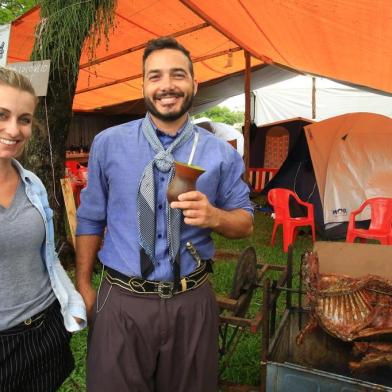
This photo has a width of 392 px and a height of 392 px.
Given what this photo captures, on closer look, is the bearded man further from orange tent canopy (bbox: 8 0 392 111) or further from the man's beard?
orange tent canopy (bbox: 8 0 392 111)

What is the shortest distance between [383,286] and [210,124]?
1330 centimetres

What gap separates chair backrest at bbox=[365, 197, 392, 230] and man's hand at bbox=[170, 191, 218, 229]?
477cm

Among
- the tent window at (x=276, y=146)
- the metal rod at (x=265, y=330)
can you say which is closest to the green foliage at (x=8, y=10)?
the metal rod at (x=265, y=330)

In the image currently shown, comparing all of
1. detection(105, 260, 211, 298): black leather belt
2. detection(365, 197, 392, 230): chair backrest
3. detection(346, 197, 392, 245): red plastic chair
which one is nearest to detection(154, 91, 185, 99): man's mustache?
detection(105, 260, 211, 298): black leather belt

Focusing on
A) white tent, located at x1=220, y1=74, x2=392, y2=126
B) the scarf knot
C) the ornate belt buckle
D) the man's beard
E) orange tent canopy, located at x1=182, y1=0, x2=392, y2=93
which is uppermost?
white tent, located at x1=220, y1=74, x2=392, y2=126

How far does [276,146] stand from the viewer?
1123 centimetres

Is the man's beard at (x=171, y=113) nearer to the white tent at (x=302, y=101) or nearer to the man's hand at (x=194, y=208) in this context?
the man's hand at (x=194, y=208)

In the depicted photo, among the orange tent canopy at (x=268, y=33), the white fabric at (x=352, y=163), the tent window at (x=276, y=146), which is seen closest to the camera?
the orange tent canopy at (x=268, y=33)

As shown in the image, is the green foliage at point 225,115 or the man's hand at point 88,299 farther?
the green foliage at point 225,115

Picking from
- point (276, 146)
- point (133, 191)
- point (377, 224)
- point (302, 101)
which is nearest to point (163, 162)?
point (133, 191)

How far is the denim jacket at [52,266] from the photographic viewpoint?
5.02ft

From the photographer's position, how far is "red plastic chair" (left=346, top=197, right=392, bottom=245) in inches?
202

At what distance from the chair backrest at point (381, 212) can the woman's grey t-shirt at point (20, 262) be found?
5011 mm

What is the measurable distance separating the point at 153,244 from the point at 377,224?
192 inches
